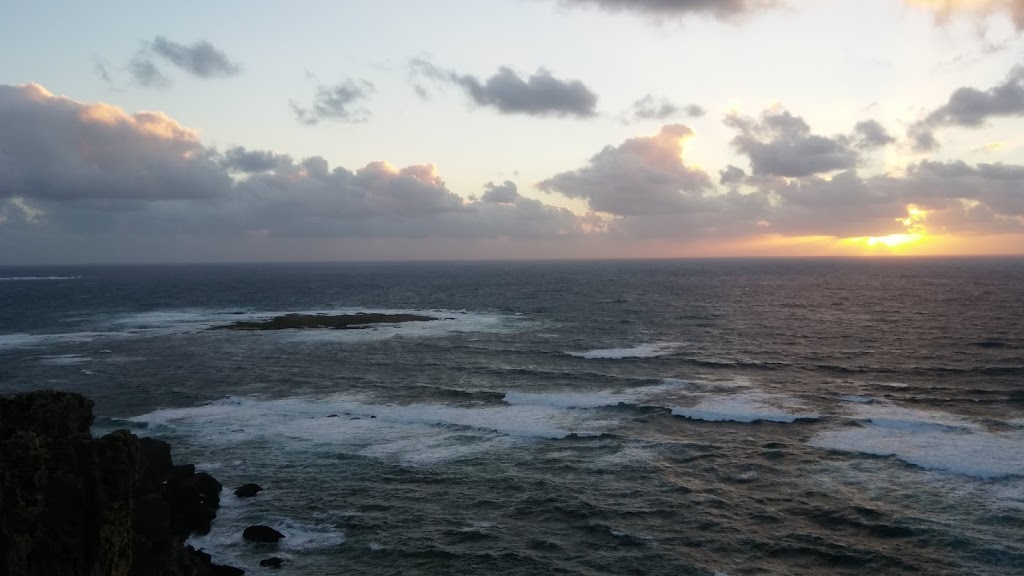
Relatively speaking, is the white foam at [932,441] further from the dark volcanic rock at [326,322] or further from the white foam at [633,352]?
the dark volcanic rock at [326,322]

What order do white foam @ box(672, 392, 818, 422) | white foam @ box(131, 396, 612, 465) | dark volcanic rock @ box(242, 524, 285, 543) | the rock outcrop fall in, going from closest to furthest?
the rock outcrop, dark volcanic rock @ box(242, 524, 285, 543), white foam @ box(131, 396, 612, 465), white foam @ box(672, 392, 818, 422)

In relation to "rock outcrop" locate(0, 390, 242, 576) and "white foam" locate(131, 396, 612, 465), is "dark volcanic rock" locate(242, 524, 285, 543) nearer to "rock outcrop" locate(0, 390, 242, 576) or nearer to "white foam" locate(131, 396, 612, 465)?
"rock outcrop" locate(0, 390, 242, 576)

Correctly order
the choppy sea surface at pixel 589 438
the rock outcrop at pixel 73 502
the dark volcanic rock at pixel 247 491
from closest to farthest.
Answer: the rock outcrop at pixel 73 502 < the choppy sea surface at pixel 589 438 < the dark volcanic rock at pixel 247 491

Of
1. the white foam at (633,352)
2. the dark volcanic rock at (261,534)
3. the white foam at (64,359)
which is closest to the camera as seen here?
the dark volcanic rock at (261,534)

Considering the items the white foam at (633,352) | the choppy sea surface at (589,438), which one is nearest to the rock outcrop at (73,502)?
the choppy sea surface at (589,438)

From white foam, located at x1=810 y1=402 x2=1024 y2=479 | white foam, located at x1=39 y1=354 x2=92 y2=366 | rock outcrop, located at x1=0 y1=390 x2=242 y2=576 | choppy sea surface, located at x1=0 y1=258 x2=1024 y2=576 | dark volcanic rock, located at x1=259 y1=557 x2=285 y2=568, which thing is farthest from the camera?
white foam, located at x1=39 y1=354 x2=92 y2=366

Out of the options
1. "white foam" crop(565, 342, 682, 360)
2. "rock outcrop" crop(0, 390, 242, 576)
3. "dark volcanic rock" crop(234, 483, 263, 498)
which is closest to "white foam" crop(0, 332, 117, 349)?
"white foam" crop(565, 342, 682, 360)

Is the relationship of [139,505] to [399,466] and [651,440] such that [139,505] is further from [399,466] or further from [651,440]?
[651,440]
